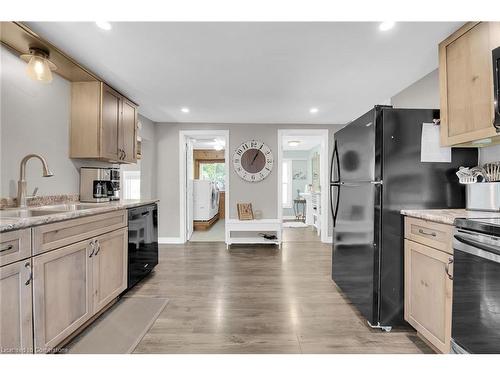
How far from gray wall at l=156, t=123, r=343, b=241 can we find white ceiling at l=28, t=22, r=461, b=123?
1188mm

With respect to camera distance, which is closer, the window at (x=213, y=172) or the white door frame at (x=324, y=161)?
the white door frame at (x=324, y=161)

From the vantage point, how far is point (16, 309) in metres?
1.25

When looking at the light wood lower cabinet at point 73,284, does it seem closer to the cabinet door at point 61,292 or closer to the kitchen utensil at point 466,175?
the cabinet door at point 61,292

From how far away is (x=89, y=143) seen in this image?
8.70 feet

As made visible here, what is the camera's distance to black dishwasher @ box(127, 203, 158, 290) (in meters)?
2.53

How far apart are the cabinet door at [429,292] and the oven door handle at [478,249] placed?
17cm

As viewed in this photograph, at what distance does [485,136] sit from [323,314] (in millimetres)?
1750

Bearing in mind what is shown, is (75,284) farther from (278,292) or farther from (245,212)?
(245,212)

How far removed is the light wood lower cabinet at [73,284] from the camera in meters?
1.41

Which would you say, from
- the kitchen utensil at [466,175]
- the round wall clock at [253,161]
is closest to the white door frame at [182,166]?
the round wall clock at [253,161]

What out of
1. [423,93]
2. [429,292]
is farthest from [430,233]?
[423,93]

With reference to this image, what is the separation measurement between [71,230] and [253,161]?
343 cm

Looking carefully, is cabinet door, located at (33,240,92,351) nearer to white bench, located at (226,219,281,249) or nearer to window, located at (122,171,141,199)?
white bench, located at (226,219,281,249)

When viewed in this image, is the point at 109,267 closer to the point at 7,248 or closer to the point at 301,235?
the point at 7,248
